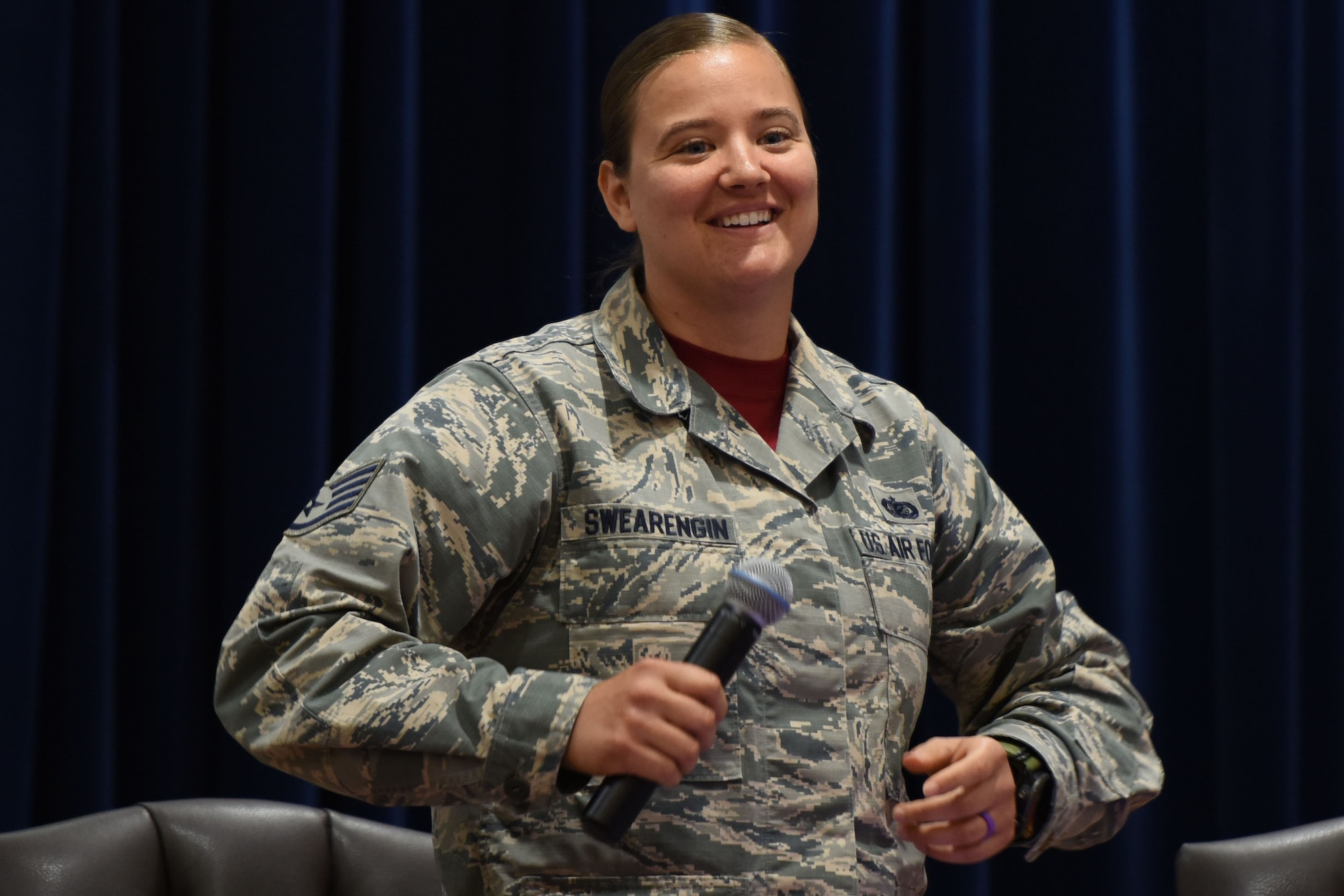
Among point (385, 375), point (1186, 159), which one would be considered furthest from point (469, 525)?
point (1186, 159)

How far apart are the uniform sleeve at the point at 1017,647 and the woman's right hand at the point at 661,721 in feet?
1.61

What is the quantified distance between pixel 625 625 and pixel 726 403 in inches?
10.3

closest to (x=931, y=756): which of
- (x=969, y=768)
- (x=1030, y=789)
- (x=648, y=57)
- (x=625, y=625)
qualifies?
(x=969, y=768)

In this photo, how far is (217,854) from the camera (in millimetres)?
1696

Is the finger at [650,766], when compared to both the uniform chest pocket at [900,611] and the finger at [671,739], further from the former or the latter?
the uniform chest pocket at [900,611]

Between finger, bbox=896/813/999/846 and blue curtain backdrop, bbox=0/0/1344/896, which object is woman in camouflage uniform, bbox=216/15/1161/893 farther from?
blue curtain backdrop, bbox=0/0/1344/896

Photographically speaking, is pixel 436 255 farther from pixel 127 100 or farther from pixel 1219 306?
pixel 1219 306

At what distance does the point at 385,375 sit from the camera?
221 centimetres

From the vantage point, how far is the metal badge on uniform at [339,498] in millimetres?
1140

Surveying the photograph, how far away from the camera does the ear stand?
1.50m

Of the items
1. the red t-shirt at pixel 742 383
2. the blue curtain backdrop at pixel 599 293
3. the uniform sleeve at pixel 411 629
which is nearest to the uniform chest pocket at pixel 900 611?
the red t-shirt at pixel 742 383

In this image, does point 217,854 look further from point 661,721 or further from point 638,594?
point 661,721

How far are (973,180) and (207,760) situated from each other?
4.81 ft

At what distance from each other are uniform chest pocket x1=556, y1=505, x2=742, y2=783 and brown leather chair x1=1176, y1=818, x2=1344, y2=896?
0.84 metres
